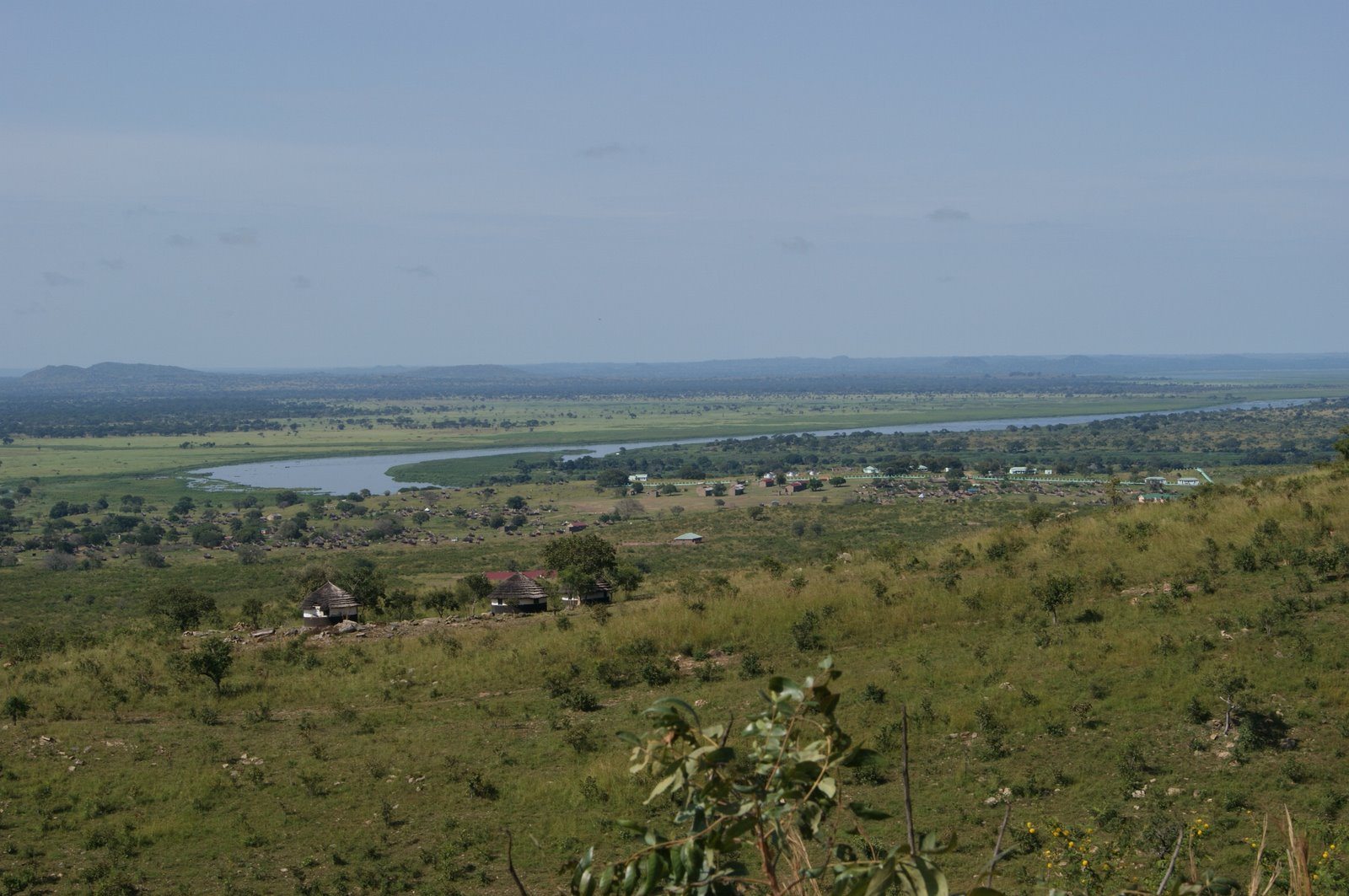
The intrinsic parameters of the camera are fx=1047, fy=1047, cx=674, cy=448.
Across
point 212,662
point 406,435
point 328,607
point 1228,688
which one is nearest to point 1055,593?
point 1228,688

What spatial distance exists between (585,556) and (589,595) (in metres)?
2.89

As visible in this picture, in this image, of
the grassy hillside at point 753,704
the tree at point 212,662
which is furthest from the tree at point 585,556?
the tree at point 212,662

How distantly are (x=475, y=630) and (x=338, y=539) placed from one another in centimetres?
4494

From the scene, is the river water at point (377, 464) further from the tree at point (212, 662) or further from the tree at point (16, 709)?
the tree at point (16, 709)

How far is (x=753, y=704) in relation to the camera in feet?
49.3

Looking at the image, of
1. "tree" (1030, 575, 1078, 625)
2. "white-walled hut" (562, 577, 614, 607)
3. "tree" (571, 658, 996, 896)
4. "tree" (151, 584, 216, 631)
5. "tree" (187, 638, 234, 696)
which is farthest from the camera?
"tree" (151, 584, 216, 631)

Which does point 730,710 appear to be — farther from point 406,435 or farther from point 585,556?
point 406,435

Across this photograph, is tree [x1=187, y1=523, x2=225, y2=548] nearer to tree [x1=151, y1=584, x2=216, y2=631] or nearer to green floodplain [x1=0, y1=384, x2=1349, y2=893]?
tree [x1=151, y1=584, x2=216, y2=631]

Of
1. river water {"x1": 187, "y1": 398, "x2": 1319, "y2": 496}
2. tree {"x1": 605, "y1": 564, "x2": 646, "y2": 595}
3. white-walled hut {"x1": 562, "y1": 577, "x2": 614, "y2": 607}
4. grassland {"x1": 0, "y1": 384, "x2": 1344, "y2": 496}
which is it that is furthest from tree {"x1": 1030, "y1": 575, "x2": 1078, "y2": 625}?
grassland {"x1": 0, "y1": 384, "x2": 1344, "y2": 496}

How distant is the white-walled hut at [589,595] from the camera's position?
25203mm

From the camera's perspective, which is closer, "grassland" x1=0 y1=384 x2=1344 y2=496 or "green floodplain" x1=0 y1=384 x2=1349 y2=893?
"green floodplain" x1=0 y1=384 x2=1349 y2=893

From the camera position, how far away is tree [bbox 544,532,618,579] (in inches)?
1117

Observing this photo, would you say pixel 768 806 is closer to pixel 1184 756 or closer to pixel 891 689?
pixel 1184 756

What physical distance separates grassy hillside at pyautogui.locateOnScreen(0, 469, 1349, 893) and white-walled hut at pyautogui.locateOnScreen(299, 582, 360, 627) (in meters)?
2.55
